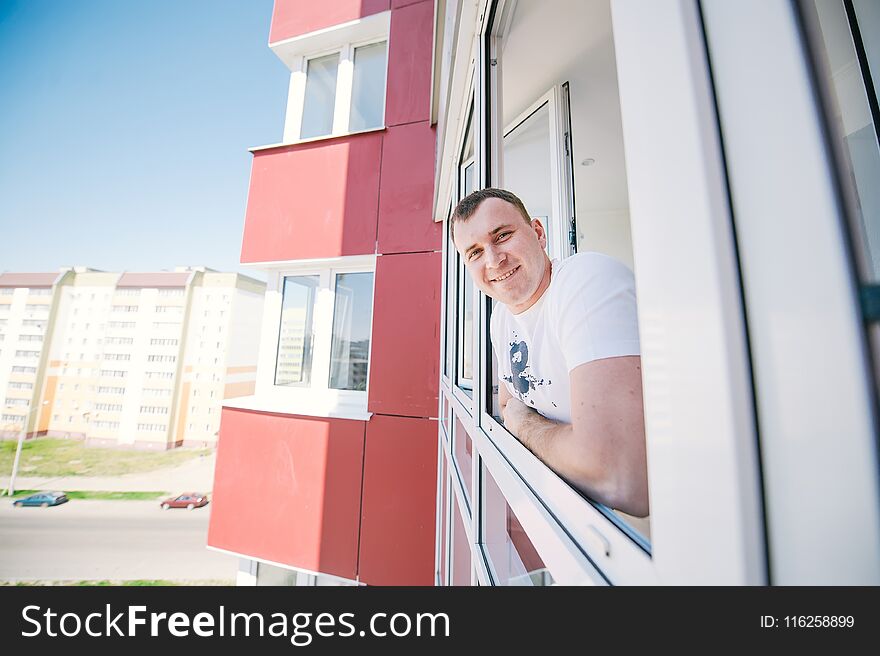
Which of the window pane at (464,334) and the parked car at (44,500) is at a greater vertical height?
the window pane at (464,334)

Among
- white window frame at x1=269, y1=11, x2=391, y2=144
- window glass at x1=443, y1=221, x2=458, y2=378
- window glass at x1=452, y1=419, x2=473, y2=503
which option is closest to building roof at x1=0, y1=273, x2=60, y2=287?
white window frame at x1=269, y1=11, x2=391, y2=144

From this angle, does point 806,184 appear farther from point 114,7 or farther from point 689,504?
point 114,7

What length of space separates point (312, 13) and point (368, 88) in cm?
94

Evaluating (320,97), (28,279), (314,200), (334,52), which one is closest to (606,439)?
(314,200)

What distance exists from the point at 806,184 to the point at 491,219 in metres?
0.68

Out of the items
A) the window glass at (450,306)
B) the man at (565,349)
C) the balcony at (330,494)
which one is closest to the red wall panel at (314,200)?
the window glass at (450,306)

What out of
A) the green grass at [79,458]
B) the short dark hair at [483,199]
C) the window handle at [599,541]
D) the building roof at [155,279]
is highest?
the building roof at [155,279]

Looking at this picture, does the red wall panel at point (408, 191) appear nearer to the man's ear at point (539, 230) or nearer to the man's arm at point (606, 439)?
the man's ear at point (539, 230)

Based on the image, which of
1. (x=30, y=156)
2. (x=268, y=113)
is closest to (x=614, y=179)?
(x=268, y=113)

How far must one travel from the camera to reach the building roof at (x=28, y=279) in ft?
13.0

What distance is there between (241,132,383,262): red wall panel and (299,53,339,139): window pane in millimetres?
355

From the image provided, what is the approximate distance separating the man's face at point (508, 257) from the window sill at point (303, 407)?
1.94 metres

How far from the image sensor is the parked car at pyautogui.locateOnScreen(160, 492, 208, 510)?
905cm

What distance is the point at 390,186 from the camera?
268 cm
